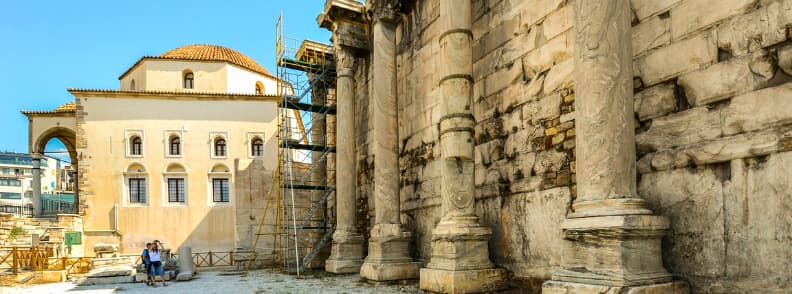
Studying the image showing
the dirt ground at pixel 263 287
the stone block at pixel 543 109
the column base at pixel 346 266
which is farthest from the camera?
the column base at pixel 346 266

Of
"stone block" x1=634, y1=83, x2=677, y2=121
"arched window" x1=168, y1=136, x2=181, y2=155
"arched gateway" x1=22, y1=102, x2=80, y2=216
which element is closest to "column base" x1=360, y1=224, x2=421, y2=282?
"stone block" x1=634, y1=83, x2=677, y2=121

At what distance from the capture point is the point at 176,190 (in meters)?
25.6

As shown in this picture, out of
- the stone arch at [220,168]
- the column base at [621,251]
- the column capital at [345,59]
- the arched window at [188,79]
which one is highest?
the arched window at [188,79]

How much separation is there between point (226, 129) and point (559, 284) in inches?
923

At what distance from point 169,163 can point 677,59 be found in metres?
24.4

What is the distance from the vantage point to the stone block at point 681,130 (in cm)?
502

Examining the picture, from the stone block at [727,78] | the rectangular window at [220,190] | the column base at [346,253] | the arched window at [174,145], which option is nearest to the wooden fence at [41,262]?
the arched window at [174,145]

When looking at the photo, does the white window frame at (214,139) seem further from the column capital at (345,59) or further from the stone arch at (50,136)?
the column capital at (345,59)

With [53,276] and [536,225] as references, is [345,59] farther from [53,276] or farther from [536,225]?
[53,276]

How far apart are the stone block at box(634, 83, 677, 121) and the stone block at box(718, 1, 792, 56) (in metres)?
0.65

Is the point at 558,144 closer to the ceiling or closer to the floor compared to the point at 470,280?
closer to the ceiling

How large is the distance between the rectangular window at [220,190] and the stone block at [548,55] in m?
21.1

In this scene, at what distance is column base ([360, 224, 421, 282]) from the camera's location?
9.83 metres

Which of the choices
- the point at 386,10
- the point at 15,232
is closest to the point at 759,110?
the point at 386,10
